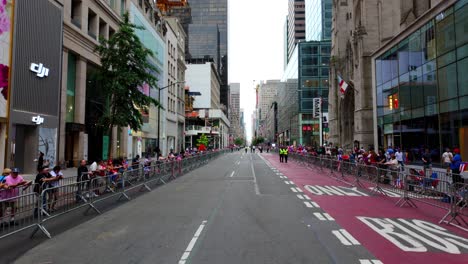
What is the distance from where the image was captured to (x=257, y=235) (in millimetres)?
7246

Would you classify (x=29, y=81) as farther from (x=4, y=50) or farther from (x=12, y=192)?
(x=12, y=192)

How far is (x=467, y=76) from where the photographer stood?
18.7m

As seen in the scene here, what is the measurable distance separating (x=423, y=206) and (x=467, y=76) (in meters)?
11.5

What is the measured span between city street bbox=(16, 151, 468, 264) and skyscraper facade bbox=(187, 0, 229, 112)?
142067mm

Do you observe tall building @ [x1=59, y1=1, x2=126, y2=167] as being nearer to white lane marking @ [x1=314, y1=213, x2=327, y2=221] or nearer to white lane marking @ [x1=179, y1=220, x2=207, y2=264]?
white lane marking @ [x1=179, y1=220, x2=207, y2=264]

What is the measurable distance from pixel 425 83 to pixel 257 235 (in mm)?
21849

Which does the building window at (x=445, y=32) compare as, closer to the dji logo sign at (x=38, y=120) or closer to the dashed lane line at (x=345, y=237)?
the dashed lane line at (x=345, y=237)

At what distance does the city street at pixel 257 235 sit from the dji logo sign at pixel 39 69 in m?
14.8

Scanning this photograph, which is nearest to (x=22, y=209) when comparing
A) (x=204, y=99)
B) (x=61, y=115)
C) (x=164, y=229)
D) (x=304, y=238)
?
(x=164, y=229)

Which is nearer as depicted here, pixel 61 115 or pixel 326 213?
pixel 326 213

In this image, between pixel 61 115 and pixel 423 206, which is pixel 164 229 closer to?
pixel 423 206

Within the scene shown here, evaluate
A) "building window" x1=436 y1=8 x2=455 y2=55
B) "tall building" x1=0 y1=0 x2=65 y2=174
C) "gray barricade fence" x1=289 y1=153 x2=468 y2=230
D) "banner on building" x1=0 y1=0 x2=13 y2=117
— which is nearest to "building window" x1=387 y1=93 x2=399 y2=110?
"building window" x1=436 y1=8 x2=455 y2=55

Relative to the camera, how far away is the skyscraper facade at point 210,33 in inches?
6216

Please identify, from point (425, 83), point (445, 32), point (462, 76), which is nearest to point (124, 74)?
point (462, 76)
